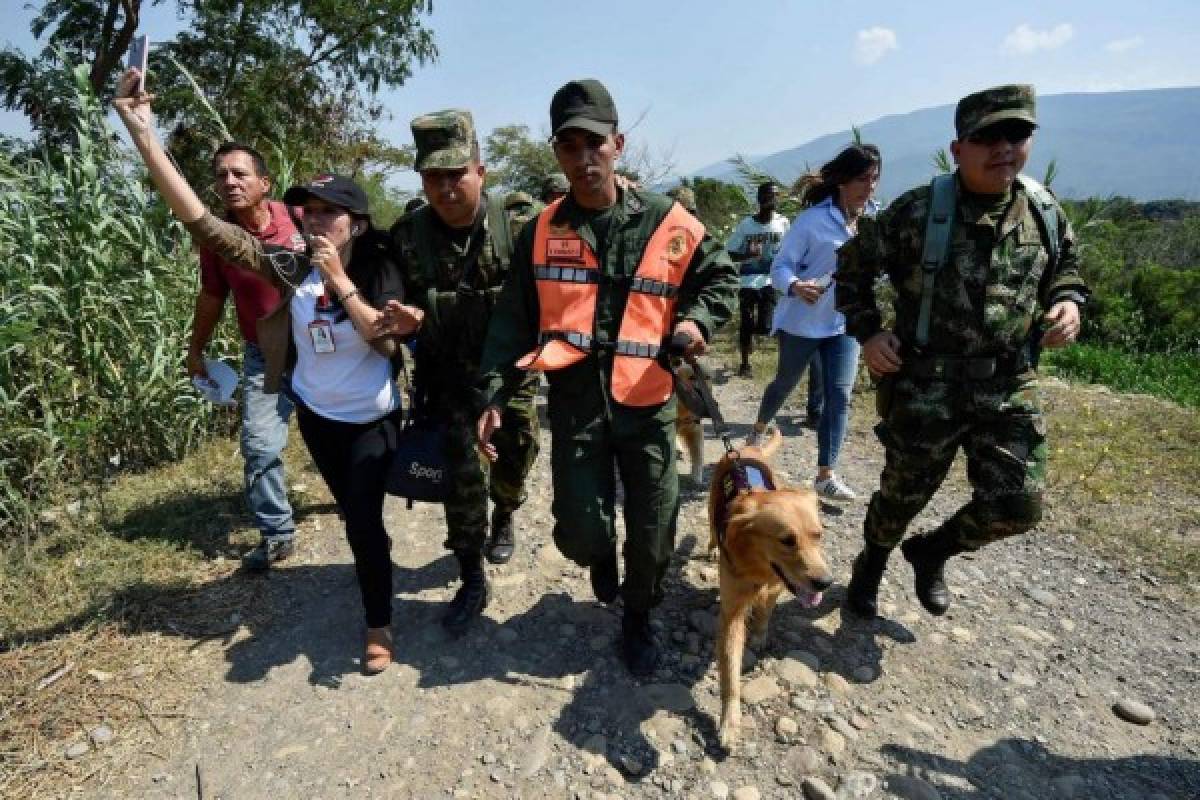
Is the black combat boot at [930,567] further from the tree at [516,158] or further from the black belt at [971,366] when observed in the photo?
the tree at [516,158]

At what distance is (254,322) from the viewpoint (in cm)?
370

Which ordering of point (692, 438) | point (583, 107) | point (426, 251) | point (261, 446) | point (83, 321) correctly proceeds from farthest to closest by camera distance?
point (692, 438) → point (83, 321) → point (261, 446) → point (426, 251) → point (583, 107)

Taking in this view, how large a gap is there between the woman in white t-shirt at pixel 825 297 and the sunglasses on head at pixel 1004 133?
5.35 feet

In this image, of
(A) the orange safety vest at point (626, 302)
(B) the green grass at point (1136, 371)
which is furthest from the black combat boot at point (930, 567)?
(B) the green grass at point (1136, 371)

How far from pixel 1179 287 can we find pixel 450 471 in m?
15.1

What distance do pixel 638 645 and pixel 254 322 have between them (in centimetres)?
279

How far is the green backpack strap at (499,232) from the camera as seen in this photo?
10.1 feet

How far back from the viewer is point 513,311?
286 centimetres

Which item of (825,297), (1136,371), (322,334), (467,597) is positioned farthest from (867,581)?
(1136,371)

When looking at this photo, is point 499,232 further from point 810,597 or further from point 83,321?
point 83,321

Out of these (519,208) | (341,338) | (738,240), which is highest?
(519,208)

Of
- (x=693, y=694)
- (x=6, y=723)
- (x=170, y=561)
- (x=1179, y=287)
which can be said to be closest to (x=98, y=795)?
(x=6, y=723)

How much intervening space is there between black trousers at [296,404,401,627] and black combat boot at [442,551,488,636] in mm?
444

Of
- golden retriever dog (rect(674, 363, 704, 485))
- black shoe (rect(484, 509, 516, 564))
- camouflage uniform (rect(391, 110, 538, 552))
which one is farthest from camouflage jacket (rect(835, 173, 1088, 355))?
black shoe (rect(484, 509, 516, 564))
